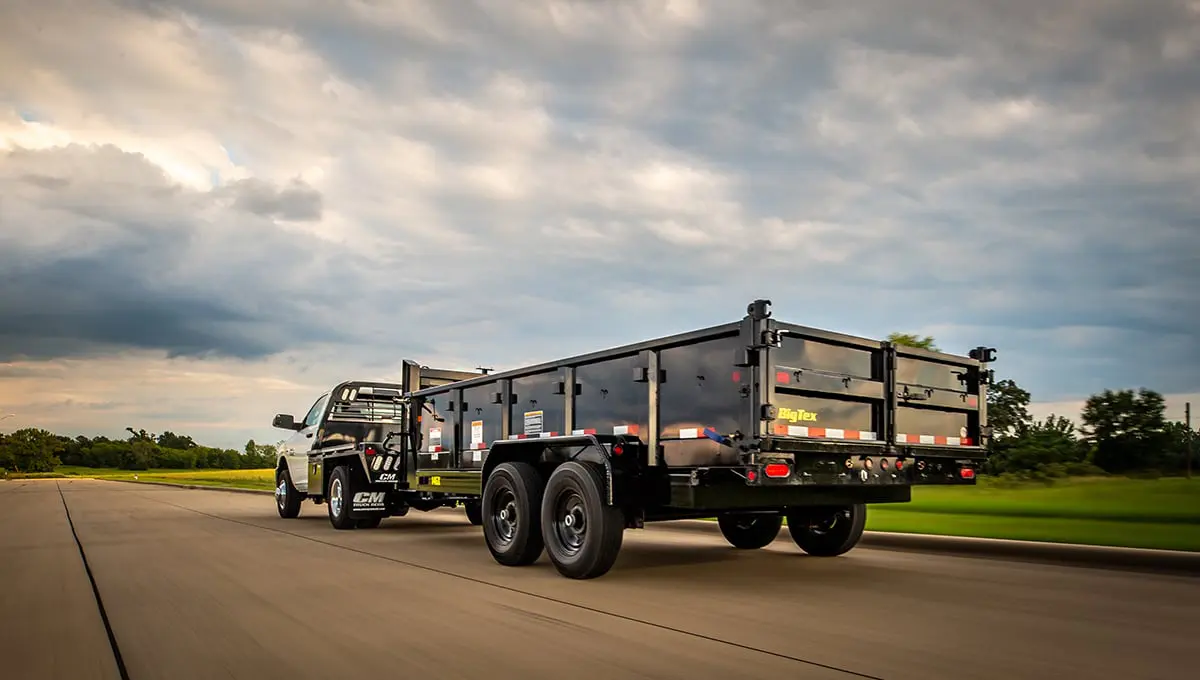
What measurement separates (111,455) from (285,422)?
148 metres

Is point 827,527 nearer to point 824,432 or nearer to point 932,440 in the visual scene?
point 932,440

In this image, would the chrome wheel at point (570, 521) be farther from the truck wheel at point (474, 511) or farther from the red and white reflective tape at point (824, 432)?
the truck wheel at point (474, 511)

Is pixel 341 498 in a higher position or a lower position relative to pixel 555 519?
lower

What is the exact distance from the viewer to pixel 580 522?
9.41 m

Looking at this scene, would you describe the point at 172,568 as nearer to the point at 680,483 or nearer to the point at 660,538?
the point at 680,483

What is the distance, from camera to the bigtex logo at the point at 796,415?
27.3 feet

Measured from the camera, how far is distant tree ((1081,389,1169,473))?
2442cm

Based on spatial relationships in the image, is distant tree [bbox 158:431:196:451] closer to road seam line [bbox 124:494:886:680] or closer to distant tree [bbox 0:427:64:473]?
distant tree [bbox 0:427:64:473]

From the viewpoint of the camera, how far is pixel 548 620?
273 inches

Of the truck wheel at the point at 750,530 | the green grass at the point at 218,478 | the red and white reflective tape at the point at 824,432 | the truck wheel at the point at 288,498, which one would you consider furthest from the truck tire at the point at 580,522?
the green grass at the point at 218,478

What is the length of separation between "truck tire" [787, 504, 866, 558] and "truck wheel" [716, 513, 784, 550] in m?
0.63

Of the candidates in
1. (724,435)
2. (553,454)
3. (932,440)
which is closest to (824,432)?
(724,435)

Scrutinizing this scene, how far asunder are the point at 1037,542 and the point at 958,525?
11.1ft

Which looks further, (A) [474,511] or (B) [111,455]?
(B) [111,455]
